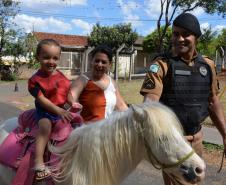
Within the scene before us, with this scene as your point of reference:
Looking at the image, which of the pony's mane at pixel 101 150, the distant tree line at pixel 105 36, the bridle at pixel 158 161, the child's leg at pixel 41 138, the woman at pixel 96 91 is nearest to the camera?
the bridle at pixel 158 161

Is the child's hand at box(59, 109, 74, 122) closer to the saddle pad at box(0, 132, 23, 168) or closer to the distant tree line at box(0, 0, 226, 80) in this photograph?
the saddle pad at box(0, 132, 23, 168)

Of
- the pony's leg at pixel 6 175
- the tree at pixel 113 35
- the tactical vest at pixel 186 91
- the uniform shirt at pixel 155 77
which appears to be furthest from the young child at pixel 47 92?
the tree at pixel 113 35

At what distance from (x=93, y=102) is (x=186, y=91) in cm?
92

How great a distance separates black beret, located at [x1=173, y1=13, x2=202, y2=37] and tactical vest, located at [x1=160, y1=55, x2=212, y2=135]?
0.29 metres

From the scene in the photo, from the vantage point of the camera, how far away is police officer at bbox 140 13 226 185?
3736 millimetres

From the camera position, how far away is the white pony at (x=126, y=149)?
292 centimetres

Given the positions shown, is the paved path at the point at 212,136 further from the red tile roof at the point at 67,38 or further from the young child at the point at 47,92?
the red tile roof at the point at 67,38

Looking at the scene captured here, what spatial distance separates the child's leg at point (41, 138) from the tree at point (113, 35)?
138ft

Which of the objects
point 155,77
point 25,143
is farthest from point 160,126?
point 25,143

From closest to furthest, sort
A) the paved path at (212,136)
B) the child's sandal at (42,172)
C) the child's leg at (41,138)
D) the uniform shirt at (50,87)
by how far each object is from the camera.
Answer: the child's sandal at (42,172)
the child's leg at (41,138)
the uniform shirt at (50,87)
the paved path at (212,136)

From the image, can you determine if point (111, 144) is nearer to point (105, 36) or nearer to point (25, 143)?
point (25, 143)

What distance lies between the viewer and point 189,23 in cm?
373

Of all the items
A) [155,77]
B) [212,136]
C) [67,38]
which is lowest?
[212,136]

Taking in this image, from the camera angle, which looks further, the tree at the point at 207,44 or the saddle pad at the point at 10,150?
the tree at the point at 207,44
